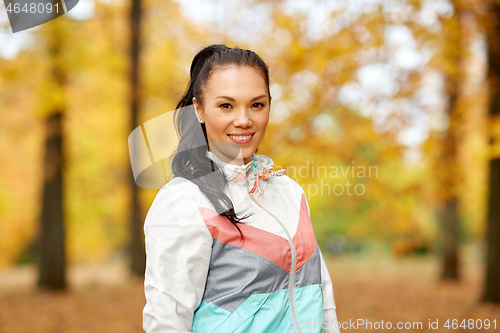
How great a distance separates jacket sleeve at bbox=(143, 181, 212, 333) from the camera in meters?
1.22

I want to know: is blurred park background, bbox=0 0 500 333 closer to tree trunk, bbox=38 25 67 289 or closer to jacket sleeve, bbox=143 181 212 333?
tree trunk, bbox=38 25 67 289

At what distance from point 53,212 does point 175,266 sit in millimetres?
7175

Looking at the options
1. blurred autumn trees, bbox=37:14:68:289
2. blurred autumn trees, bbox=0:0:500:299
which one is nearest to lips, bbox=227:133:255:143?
blurred autumn trees, bbox=0:0:500:299

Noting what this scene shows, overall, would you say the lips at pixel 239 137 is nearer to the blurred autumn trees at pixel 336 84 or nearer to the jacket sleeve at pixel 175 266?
the jacket sleeve at pixel 175 266

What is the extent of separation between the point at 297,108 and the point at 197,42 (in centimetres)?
387

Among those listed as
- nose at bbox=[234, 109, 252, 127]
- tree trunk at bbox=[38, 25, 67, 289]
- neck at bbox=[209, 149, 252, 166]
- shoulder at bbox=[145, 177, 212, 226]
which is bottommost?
tree trunk at bbox=[38, 25, 67, 289]

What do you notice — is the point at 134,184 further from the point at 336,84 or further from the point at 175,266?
the point at 175,266

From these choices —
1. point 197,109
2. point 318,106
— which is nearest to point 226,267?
point 197,109

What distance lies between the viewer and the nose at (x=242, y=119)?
1434mm

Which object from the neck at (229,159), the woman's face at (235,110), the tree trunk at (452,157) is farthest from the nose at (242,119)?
the tree trunk at (452,157)

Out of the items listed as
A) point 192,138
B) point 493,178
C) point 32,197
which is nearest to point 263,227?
point 192,138

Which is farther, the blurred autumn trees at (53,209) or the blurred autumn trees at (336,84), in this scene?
the blurred autumn trees at (53,209)

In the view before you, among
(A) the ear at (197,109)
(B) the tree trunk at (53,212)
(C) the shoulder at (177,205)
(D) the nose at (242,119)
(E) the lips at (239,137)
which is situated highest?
(A) the ear at (197,109)

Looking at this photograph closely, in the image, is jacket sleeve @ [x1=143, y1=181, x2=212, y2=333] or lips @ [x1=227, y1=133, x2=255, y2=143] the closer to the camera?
jacket sleeve @ [x1=143, y1=181, x2=212, y2=333]
